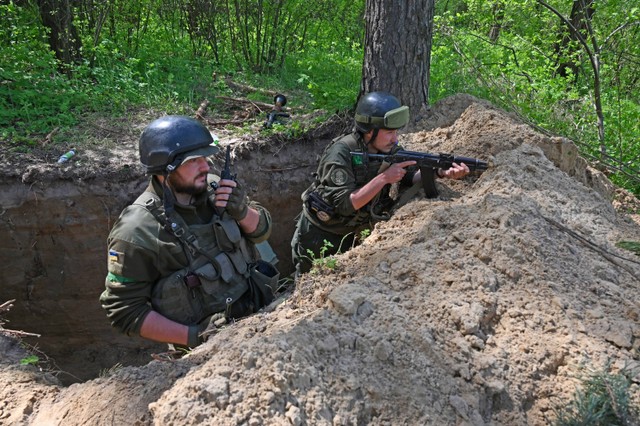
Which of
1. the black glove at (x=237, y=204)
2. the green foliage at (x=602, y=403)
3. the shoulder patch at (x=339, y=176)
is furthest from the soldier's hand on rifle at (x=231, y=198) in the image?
the green foliage at (x=602, y=403)

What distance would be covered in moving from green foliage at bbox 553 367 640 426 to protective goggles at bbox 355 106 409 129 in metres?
2.52

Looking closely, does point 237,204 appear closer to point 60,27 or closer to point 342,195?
point 342,195

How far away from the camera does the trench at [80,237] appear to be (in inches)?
A: 240

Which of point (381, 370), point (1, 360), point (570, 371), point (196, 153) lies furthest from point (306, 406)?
point (1, 360)

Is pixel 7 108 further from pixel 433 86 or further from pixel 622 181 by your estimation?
pixel 622 181

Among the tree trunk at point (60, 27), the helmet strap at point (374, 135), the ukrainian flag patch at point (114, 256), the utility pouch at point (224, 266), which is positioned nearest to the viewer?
the ukrainian flag patch at point (114, 256)

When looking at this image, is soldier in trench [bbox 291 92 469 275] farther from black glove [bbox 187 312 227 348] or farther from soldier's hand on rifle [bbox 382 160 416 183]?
black glove [bbox 187 312 227 348]

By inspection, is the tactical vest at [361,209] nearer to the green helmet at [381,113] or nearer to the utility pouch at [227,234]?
the green helmet at [381,113]

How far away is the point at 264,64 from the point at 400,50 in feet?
12.1

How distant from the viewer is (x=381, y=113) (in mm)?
4664

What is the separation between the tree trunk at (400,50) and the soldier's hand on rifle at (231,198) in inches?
109

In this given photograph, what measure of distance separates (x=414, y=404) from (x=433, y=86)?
566 centimetres

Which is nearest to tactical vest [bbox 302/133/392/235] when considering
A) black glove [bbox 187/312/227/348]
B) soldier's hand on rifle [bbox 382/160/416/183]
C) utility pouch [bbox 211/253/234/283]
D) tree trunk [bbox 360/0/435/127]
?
soldier's hand on rifle [bbox 382/160/416/183]

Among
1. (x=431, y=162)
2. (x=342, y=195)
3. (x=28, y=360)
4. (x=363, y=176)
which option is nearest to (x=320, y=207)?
(x=342, y=195)
